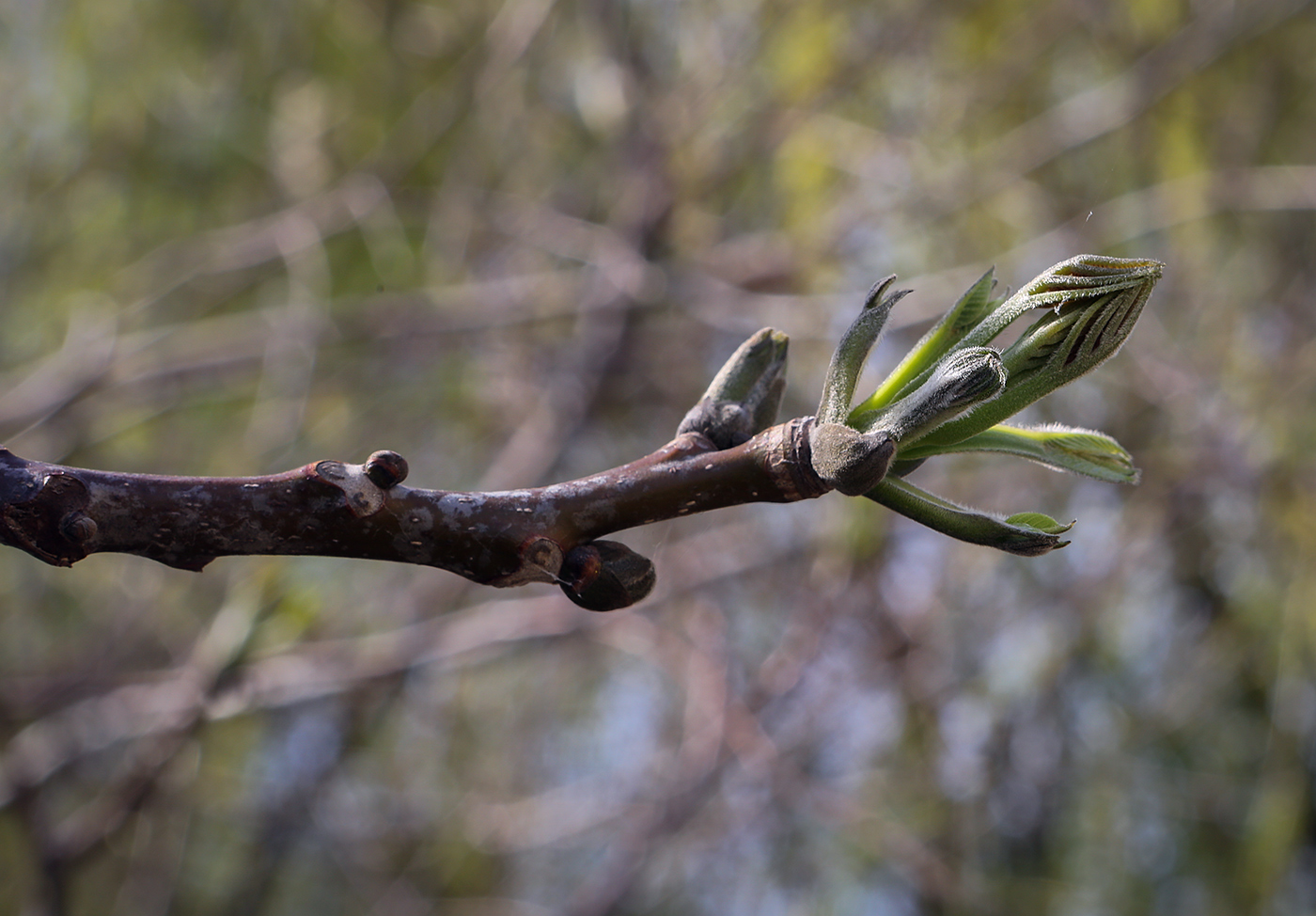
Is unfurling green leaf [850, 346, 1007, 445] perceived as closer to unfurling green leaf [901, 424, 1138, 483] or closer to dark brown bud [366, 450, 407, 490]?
unfurling green leaf [901, 424, 1138, 483]

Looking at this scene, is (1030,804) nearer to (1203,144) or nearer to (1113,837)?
(1113,837)

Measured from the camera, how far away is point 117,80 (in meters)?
3.07

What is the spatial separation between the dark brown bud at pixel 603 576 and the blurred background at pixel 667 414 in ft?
4.86

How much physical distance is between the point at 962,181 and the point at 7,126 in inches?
106

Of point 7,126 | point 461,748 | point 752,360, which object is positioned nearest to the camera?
point 752,360

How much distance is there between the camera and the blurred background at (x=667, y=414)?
7.39 feet

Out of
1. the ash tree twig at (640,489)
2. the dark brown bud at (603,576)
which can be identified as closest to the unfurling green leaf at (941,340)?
the ash tree twig at (640,489)

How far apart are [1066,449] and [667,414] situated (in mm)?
2589

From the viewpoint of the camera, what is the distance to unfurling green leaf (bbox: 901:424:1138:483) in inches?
22.9

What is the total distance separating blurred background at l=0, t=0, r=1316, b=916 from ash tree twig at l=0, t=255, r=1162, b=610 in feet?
4.80

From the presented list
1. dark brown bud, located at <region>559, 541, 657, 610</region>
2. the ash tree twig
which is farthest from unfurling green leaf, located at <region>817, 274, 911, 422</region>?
dark brown bud, located at <region>559, 541, 657, 610</region>

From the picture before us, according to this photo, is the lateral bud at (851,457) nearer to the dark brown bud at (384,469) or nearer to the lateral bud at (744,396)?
the lateral bud at (744,396)

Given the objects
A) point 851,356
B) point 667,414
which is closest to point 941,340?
point 851,356

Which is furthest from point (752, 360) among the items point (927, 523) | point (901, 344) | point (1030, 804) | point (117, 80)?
point (117, 80)
